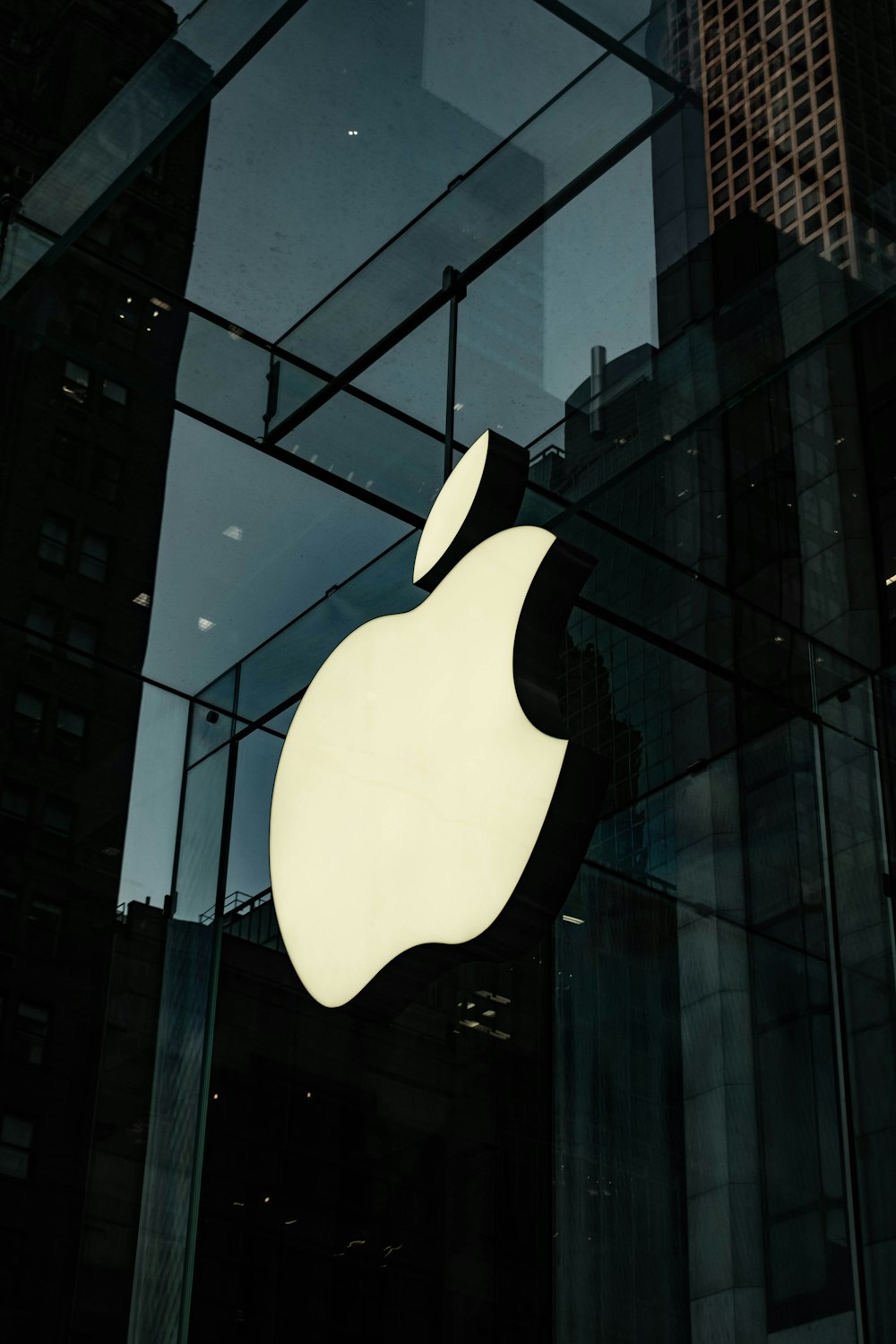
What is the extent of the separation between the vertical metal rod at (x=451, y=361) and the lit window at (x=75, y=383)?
4.88 feet

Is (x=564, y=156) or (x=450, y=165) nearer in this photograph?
(x=564, y=156)

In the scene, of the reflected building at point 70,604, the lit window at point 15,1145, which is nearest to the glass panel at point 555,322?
the reflected building at point 70,604

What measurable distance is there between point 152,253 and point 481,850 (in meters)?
3.58

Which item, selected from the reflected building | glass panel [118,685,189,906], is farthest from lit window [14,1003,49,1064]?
glass panel [118,685,189,906]

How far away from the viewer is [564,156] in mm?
4305

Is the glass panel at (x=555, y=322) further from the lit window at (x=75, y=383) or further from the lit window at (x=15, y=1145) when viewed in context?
the lit window at (x=15, y=1145)

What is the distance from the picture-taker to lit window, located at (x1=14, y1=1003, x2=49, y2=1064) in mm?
4273

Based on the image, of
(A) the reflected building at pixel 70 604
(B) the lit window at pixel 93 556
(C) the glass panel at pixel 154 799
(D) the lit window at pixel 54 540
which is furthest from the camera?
(D) the lit window at pixel 54 540

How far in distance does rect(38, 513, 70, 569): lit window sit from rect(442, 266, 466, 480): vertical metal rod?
2.15 metres

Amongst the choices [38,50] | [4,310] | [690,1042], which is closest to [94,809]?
[4,310]

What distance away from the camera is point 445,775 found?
7.90ft

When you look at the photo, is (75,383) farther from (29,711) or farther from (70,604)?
(29,711)

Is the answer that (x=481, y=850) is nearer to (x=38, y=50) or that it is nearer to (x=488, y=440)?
(x=488, y=440)

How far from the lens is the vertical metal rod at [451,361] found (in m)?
3.27
